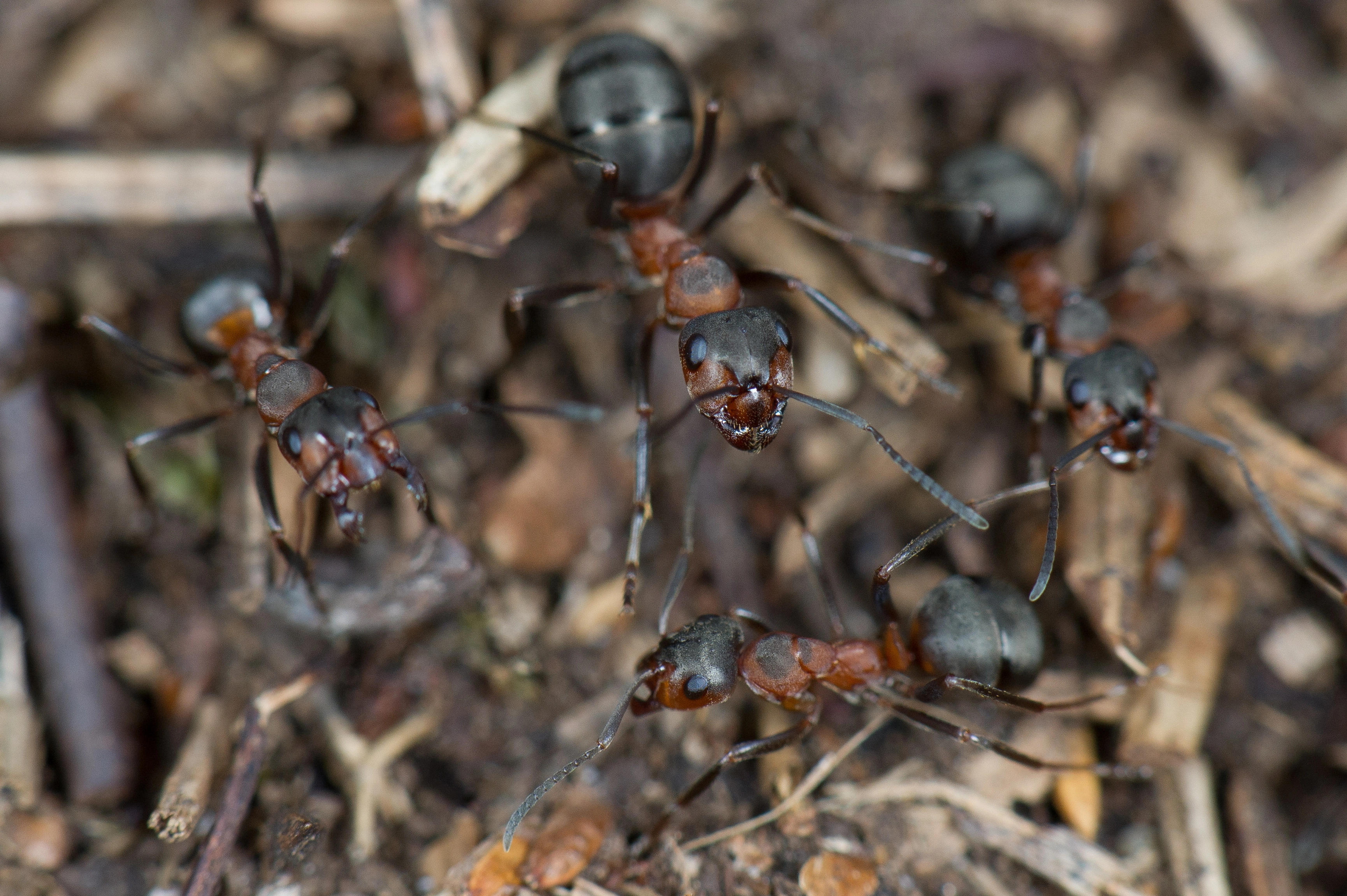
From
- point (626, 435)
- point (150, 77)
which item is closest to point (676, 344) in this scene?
point (626, 435)

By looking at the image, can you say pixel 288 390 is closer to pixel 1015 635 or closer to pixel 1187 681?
pixel 1015 635

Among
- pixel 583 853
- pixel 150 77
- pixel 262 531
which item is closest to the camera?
pixel 583 853

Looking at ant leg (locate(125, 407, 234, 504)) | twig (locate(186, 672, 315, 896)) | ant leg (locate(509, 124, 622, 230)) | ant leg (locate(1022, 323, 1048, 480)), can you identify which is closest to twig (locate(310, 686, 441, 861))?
twig (locate(186, 672, 315, 896))

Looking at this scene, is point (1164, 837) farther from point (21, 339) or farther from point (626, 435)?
point (21, 339)

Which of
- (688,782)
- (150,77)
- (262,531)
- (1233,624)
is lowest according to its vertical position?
(688,782)

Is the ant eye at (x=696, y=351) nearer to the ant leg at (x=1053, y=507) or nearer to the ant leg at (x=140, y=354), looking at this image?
the ant leg at (x=1053, y=507)

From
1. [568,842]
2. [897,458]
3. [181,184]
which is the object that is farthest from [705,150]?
[568,842]
